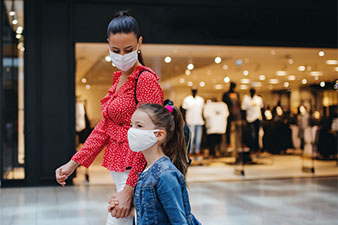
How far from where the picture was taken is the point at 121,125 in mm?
2416

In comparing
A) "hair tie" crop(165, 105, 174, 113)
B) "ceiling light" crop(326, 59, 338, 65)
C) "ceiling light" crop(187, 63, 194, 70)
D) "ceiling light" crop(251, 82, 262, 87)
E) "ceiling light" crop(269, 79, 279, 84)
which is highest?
"ceiling light" crop(326, 59, 338, 65)

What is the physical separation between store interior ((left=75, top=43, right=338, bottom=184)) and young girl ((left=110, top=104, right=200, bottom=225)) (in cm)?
652

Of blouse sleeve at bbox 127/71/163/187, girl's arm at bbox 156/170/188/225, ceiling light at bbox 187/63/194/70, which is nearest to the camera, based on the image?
girl's arm at bbox 156/170/188/225

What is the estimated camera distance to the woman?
2309 mm

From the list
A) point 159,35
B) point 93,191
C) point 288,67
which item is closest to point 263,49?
point 288,67

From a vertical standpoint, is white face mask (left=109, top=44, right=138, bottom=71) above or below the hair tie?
above

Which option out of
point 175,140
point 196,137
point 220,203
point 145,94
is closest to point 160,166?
point 175,140

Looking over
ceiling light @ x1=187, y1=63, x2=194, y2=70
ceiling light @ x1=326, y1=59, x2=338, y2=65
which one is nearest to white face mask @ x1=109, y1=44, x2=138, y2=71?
ceiling light @ x1=187, y1=63, x2=194, y2=70

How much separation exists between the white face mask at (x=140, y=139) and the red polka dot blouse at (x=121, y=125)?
0.12 meters

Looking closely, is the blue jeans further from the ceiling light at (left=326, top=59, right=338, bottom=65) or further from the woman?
the woman

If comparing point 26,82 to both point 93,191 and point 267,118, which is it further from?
point 267,118

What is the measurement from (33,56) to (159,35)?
2.29 meters

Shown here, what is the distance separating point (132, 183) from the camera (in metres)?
2.17

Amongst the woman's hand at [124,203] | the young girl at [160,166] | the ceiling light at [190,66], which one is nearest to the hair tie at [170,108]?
the young girl at [160,166]
